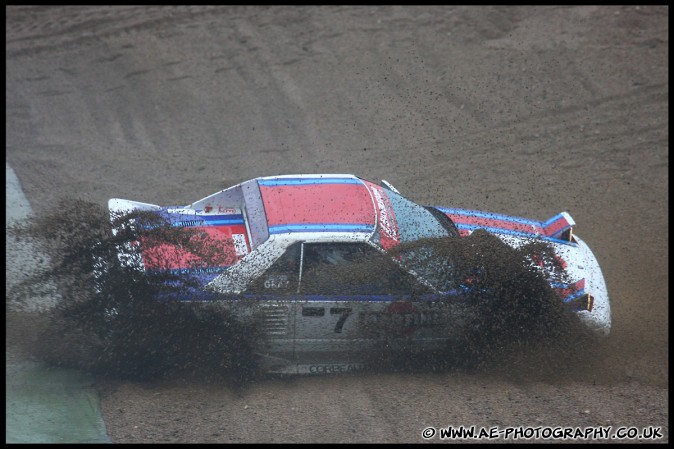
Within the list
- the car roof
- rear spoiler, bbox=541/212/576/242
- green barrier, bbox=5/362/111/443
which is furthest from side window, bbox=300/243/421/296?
rear spoiler, bbox=541/212/576/242

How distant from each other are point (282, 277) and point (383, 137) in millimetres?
5606

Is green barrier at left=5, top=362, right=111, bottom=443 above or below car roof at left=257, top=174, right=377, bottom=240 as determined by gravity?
below

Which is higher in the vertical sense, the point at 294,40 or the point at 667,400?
the point at 294,40

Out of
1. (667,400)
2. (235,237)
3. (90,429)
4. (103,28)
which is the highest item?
(103,28)

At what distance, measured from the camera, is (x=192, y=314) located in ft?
18.7

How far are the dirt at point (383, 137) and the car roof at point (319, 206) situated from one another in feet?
4.08

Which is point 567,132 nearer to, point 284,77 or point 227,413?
point 284,77

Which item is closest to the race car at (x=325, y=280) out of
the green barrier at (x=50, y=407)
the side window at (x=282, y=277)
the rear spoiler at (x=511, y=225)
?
the side window at (x=282, y=277)

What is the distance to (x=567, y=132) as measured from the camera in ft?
35.0

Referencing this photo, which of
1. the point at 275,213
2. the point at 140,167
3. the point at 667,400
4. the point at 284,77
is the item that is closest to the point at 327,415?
the point at 275,213

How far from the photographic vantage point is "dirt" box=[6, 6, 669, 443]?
571 cm

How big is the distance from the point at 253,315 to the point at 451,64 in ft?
26.1

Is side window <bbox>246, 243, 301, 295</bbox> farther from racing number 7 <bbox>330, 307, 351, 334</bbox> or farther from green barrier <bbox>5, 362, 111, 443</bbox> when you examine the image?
green barrier <bbox>5, 362, 111, 443</bbox>

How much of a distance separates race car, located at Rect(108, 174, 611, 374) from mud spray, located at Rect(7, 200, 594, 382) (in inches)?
3.1
